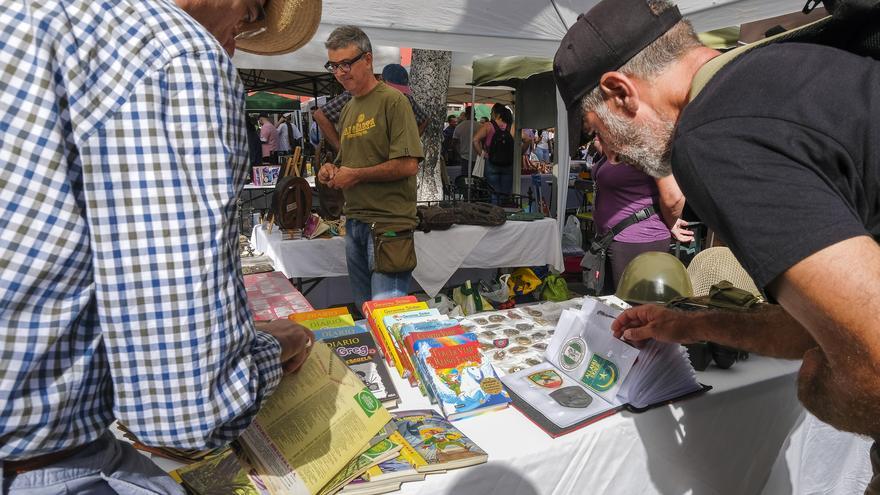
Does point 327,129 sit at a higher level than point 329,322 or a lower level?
higher

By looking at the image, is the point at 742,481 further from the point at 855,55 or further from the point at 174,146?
the point at 174,146

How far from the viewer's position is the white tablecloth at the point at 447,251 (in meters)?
3.75

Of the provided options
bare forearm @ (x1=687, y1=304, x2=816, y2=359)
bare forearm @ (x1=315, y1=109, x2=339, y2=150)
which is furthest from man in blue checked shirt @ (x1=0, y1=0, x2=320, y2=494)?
bare forearm @ (x1=315, y1=109, x2=339, y2=150)

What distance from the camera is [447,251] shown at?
4285mm

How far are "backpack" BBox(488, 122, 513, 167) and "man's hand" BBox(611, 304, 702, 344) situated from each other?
24.8 ft

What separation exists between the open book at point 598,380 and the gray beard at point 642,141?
55 cm

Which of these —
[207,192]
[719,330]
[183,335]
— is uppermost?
[207,192]

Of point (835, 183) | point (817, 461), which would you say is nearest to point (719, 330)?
point (835, 183)

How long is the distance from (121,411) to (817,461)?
227 centimetres

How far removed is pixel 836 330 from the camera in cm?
81

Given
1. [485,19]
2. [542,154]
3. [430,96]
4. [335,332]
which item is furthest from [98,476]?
[542,154]

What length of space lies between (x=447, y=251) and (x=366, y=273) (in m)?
1.02

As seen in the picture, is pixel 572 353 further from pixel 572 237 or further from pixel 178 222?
pixel 572 237

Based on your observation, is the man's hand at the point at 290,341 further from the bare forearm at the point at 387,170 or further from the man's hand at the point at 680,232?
the man's hand at the point at 680,232
